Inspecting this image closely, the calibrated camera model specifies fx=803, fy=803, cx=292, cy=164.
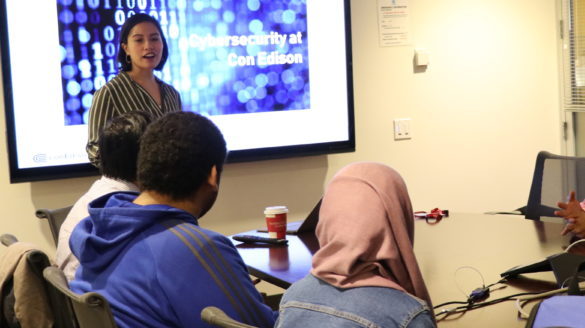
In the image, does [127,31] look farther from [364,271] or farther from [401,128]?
[364,271]

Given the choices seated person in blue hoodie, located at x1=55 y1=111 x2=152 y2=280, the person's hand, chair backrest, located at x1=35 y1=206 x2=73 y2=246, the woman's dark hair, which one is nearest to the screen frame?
the woman's dark hair

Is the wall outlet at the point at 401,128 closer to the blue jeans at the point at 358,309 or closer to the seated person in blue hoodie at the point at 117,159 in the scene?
the seated person in blue hoodie at the point at 117,159

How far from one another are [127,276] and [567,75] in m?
4.18

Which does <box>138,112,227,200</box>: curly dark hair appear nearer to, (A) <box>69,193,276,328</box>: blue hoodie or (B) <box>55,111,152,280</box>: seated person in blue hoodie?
(A) <box>69,193,276,328</box>: blue hoodie

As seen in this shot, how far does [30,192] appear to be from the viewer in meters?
3.92

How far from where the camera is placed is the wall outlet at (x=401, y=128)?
4855 mm

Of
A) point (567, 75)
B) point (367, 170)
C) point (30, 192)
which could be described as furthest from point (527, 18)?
point (367, 170)

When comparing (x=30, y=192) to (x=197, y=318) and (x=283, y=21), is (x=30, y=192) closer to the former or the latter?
(x=283, y=21)

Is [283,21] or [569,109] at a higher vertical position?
[283,21]

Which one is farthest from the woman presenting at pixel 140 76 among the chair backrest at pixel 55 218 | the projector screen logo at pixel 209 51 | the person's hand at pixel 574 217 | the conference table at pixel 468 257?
the person's hand at pixel 574 217

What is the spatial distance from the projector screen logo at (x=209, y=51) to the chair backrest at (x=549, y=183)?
140cm

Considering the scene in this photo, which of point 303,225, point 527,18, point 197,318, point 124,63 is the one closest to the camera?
point 197,318

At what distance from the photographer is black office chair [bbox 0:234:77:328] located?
6.41ft

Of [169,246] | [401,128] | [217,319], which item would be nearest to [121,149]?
[169,246]
